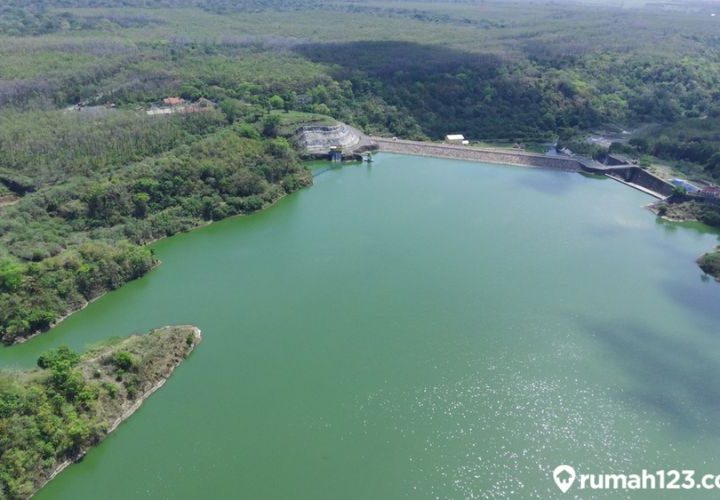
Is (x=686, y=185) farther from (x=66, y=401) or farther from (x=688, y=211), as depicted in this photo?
(x=66, y=401)

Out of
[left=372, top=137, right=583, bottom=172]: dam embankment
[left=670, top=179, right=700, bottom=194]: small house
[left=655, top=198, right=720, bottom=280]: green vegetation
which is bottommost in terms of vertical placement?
[left=372, top=137, right=583, bottom=172]: dam embankment

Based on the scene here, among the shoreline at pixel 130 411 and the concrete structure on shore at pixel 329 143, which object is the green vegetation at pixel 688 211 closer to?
the concrete structure on shore at pixel 329 143

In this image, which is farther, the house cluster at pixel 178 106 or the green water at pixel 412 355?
the house cluster at pixel 178 106

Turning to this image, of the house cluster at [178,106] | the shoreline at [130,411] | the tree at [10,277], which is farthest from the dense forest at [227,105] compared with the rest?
the shoreline at [130,411]

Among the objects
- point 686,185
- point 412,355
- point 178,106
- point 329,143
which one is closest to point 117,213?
point 178,106

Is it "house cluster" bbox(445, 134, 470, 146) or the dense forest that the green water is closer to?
the dense forest

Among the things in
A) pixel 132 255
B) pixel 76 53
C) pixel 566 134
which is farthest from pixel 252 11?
pixel 132 255

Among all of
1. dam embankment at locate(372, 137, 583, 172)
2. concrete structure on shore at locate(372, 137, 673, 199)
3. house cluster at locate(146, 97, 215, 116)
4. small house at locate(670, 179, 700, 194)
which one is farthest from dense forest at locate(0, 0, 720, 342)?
small house at locate(670, 179, 700, 194)
